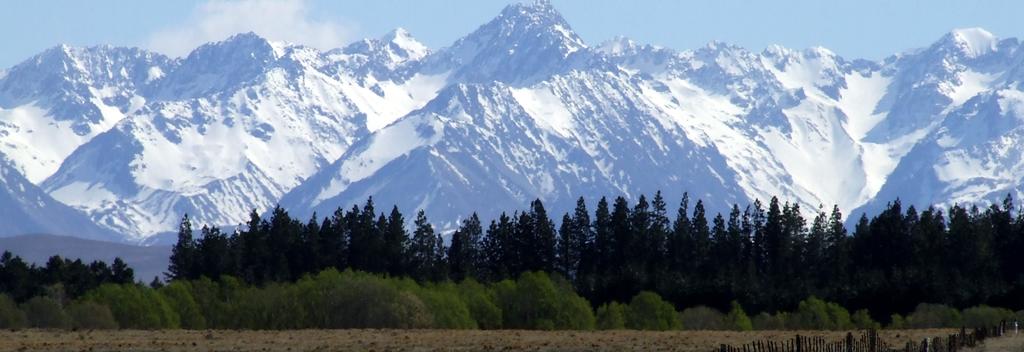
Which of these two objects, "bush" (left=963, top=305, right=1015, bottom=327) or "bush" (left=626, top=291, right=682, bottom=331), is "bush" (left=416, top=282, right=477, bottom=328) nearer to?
"bush" (left=626, top=291, right=682, bottom=331)

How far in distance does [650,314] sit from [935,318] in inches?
771

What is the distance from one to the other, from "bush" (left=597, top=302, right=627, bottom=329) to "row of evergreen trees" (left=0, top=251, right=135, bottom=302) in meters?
52.1

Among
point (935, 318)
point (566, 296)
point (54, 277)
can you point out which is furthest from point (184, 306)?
point (54, 277)

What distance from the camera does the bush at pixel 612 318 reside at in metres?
146

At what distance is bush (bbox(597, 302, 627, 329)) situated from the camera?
478 ft

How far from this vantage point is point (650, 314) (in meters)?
152

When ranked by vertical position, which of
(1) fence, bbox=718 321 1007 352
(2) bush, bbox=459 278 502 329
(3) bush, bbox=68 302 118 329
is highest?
(2) bush, bbox=459 278 502 329

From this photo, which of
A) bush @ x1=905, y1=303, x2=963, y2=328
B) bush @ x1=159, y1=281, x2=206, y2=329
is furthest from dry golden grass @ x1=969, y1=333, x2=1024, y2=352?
bush @ x1=159, y1=281, x2=206, y2=329

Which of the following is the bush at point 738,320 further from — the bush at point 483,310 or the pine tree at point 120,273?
the pine tree at point 120,273

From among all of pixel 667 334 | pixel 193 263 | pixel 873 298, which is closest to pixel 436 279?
pixel 193 263

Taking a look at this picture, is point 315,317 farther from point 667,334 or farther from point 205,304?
point 667,334

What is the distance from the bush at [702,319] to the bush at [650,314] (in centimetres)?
177

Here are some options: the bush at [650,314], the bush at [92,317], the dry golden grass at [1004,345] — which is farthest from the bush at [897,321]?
the bush at [92,317]

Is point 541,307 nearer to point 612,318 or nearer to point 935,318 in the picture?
point 612,318
